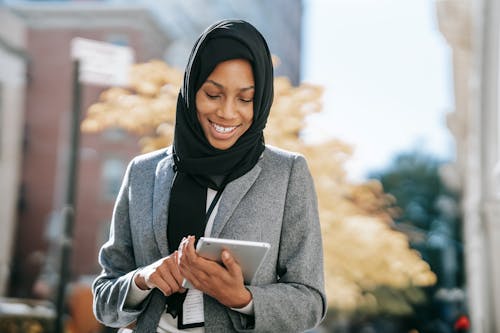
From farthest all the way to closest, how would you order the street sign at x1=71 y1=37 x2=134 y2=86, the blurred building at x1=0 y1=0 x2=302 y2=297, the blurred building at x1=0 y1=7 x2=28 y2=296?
the blurred building at x1=0 y1=0 x2=302 y2=297, the blurred building at x1=0 y1=7 x2=28 y2=296, the street sign at x1=71 y1=37 x2=134 y2=86

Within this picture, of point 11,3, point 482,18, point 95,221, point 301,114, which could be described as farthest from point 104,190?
point 301,114

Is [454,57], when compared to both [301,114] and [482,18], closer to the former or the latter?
[482,18]

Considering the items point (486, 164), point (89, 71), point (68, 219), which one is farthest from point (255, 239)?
point (486, 164)

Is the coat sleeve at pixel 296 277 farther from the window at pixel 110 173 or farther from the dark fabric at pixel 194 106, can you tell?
the window at pixel 110 173

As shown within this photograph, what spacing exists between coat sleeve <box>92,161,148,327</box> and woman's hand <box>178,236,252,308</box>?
26 centimetres

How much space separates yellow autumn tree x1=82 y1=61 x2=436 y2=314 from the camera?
909cm

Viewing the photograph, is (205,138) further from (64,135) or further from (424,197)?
(424,197)

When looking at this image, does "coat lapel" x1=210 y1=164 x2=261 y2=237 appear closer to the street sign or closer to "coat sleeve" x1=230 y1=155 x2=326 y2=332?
"coat sleeve" x1=230 y1=155 x2=326 y2=332

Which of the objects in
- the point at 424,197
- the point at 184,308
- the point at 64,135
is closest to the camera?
the point at 184,308

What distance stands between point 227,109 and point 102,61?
5.88 meters

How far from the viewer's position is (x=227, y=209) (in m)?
2.32

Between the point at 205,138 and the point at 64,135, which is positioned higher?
the point at 205,138

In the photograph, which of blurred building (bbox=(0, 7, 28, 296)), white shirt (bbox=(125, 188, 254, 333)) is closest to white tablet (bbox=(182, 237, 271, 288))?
white shirt (bbox=(125, 188, 254, 333))

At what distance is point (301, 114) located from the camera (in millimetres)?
9320
